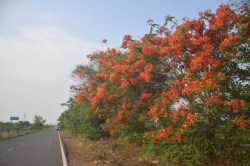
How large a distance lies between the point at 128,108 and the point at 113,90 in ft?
4.41

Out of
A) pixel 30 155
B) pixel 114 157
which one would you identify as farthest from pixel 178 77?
pixel 30 155

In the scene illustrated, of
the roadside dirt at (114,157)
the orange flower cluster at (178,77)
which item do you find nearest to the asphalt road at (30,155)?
the roadside dirt at (114,157)

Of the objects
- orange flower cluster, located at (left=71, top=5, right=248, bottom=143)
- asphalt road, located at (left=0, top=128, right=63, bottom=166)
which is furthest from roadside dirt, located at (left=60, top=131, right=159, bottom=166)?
orange flower cluster, located at (left=71, top=5, right=248, bottom=143)

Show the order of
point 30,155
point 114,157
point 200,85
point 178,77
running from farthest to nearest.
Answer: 1. point 30,155
2. point 114,157
3. point 178,77
4. point 200,85

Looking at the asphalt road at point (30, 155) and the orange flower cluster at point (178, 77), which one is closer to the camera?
the orange flower cluster at point (178, 77)

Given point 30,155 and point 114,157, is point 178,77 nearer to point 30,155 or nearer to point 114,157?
point 114,157

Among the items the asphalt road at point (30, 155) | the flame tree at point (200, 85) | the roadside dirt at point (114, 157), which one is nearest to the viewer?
the flame tree at point (200, 85)

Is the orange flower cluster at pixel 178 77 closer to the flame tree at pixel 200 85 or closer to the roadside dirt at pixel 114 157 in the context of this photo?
the flame tree at pixel 200 85

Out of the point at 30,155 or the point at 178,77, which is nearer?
the point at 178,77

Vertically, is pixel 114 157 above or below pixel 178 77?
below

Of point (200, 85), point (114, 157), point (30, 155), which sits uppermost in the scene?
point (200, 85)

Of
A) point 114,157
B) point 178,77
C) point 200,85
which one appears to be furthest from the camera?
point 114,157

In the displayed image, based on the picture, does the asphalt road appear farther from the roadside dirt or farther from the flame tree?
the flame tree

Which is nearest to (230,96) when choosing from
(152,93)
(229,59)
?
(229,59)
